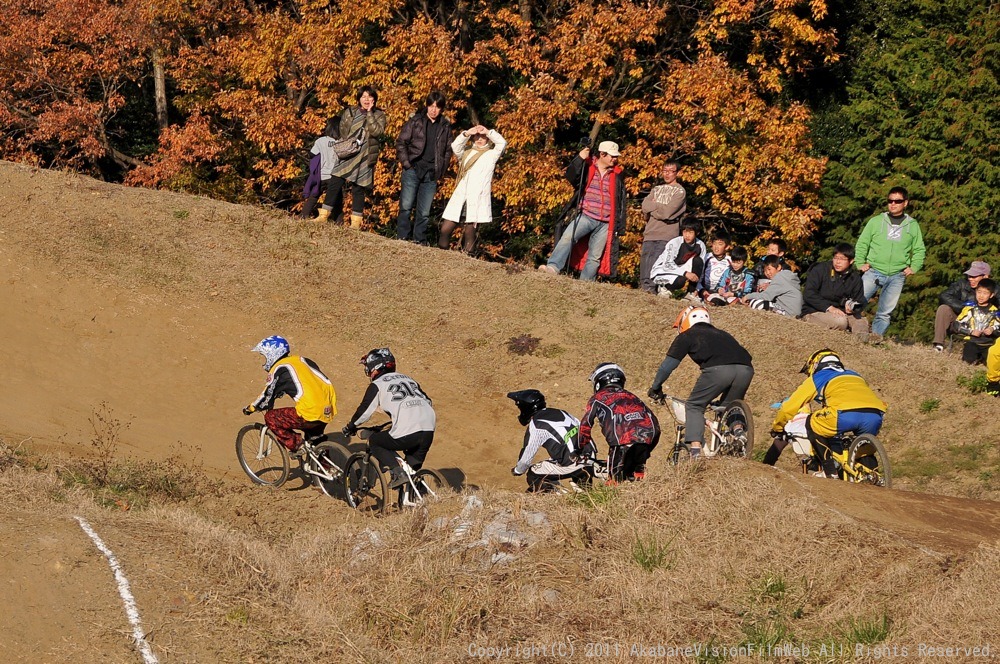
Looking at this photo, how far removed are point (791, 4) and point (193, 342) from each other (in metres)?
14.9

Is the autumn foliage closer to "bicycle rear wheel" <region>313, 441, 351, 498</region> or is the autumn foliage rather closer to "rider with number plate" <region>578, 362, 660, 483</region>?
"bicycle rear wheel" <region>313, 441, 351, 498</region>

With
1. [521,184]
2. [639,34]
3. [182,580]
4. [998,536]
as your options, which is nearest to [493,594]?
[182,580]

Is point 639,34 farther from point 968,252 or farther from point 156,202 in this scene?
point 156,202

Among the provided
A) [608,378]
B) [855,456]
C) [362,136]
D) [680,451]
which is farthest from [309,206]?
[855,456]

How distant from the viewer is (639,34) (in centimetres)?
2514

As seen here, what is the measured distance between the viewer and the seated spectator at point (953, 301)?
18406mm

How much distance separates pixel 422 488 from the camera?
12.5m

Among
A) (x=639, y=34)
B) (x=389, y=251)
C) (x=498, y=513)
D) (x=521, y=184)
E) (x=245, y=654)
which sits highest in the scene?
(x=639, y=34)

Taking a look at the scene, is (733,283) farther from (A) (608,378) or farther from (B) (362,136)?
(A) (608,378)

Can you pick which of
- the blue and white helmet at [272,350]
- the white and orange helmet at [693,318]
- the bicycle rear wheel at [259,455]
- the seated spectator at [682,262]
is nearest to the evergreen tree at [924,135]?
the seated spectator at [682,262]

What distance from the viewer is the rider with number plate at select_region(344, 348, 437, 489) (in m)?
12.4

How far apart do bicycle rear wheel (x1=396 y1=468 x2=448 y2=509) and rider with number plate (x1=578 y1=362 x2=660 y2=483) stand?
1579 mm

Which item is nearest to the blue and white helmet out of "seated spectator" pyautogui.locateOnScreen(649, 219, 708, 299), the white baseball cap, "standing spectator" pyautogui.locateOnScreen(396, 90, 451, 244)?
"standing spectator" pyautogui.locateOnScreen(396, 90, 451, 244)

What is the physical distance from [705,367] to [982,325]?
658 cm
